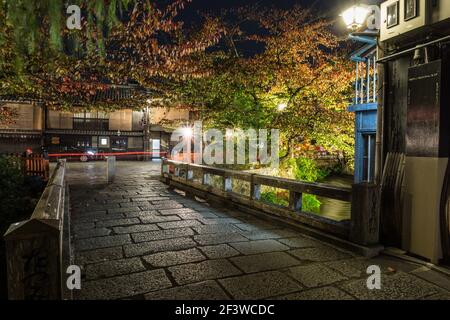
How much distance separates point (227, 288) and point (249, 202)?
14.8ft

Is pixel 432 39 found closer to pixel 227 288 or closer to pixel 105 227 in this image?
pixel 227 288

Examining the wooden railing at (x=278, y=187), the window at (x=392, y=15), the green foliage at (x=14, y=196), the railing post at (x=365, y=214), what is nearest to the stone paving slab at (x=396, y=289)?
the railing post at (x=365, y=214)

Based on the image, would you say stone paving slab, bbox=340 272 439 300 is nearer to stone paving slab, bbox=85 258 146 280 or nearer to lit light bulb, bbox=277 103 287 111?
stone paving slab, bbox=85 258 146 280

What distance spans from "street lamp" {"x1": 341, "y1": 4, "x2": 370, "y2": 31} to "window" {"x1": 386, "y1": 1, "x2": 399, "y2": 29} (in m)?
1.25

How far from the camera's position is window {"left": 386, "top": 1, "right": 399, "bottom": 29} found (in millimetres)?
5031

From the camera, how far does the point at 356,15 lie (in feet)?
20.9

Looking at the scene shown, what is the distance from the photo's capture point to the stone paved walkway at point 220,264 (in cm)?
371

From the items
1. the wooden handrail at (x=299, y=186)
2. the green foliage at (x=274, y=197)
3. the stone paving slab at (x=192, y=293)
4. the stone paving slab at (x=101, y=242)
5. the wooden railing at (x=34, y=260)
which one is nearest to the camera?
the wooden railing at (x=34, y=260)

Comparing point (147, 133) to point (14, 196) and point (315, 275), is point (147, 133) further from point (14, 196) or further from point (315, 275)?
point (315, 275)

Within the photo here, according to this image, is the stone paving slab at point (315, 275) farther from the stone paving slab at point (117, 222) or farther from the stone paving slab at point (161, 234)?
the stone paving slab at point (117, 222)

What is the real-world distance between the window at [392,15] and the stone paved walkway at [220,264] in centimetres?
395

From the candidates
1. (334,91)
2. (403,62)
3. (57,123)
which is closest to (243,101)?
(334,91)

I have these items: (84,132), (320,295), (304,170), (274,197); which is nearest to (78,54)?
(320,295)

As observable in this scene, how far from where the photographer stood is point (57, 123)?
30844 mm
